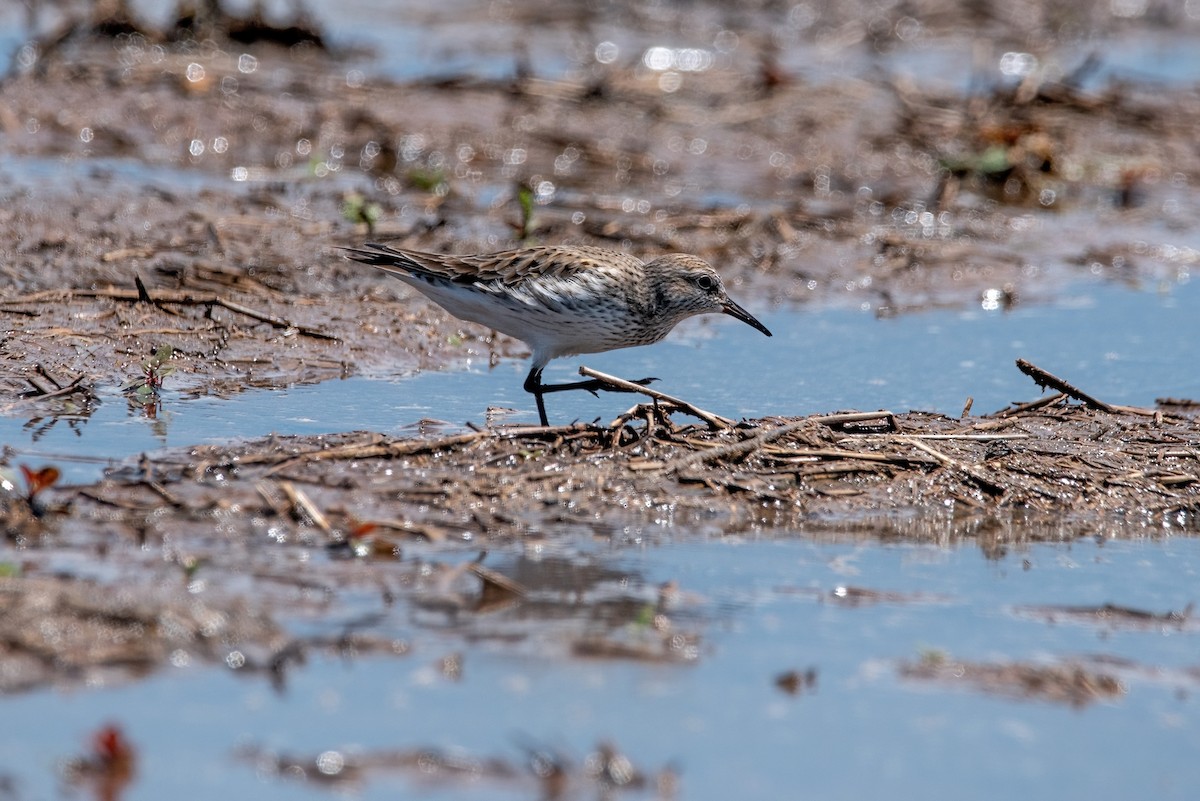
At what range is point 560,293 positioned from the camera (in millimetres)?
8102

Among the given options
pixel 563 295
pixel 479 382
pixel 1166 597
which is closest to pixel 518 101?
pixel 479 382

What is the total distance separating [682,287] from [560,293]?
0.80 meters

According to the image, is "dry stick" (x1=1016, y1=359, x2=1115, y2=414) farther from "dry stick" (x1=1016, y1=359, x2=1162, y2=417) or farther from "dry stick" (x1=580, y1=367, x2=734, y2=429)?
"dry stick" (x1=580, y1=367, x2=734, y2=429)

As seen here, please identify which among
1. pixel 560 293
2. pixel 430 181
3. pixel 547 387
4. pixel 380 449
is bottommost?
pixel 380 449

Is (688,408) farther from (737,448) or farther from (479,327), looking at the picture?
(479,327)

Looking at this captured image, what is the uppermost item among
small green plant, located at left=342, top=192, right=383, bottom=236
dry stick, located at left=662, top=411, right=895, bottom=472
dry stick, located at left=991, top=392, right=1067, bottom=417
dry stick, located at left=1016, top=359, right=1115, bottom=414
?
small green plant, located at left=342, top=192, right=383, bottom=236

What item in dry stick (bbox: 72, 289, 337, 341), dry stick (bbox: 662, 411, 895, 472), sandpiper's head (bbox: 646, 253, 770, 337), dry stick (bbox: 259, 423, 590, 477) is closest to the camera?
dry stick (bbox: 259, 423, 590, 477)

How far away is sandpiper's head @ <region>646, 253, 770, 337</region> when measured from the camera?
8.48 meters

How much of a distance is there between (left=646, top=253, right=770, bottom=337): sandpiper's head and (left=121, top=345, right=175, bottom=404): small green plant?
2.72 meters

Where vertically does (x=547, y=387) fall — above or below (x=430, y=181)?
below

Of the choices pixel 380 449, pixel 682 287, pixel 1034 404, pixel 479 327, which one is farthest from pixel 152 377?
pixel 1034 404

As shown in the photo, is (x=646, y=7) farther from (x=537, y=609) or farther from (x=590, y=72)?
(x=537, y=609)

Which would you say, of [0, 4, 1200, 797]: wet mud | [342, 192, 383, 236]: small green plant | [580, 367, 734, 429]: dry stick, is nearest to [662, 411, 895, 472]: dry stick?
[0, 4, 1200, 797]: wet mud

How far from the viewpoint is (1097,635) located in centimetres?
595
